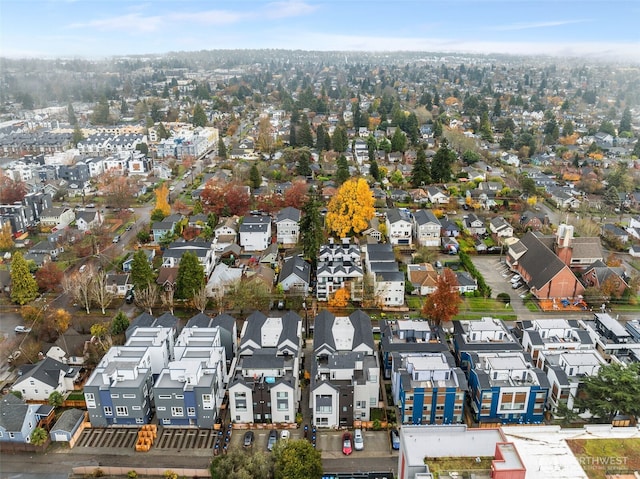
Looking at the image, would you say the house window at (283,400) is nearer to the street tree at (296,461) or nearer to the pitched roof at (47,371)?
the street tree at (296,461)

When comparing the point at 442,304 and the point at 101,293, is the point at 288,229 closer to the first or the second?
the point at 101,293

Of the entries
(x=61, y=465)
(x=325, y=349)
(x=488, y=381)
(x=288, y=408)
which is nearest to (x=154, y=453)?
(x=61, y=465)

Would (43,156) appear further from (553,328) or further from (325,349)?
(553,328)

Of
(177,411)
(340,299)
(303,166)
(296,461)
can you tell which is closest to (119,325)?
(177,411)

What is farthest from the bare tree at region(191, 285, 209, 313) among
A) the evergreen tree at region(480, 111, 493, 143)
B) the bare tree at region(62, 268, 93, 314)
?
→ the evergreen tree at region(480, 111, 493, 143)

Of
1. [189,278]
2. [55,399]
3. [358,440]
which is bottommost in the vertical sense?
[358,440]

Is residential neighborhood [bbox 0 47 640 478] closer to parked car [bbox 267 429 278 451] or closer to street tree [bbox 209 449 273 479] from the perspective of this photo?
parked car [bbox 267 429 278 451]
